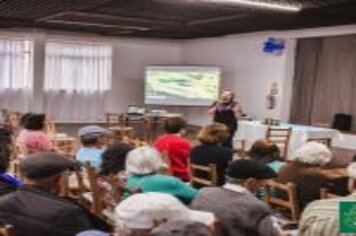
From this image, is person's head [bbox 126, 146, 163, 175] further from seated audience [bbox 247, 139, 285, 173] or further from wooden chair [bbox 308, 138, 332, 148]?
wooden chair [bbox 308, 138, 332, 148]

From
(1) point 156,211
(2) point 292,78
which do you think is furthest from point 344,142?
(1) point 156,211

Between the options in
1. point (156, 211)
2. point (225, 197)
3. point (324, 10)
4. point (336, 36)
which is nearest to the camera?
point (156, 211)

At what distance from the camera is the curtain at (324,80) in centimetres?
1093

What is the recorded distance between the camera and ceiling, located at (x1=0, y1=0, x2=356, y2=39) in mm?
7691

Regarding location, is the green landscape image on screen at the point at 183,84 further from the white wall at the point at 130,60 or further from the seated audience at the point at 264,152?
the seated audience at the point at 264,152

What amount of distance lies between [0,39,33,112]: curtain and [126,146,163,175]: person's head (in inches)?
394

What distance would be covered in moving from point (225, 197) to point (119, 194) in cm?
102

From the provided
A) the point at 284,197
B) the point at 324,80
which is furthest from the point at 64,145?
the point at 324,80

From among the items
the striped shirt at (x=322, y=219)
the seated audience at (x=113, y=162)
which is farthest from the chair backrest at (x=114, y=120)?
the striped shirt at (x=322, y=219)

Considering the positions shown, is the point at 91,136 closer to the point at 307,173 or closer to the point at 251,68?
the point at 307,173

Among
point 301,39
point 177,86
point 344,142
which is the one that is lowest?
point 344,142

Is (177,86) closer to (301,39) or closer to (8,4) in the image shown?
(301,39)

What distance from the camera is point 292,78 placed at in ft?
38.1

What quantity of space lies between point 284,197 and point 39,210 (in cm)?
207
